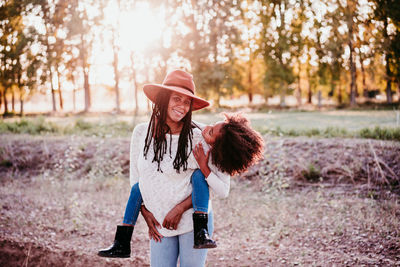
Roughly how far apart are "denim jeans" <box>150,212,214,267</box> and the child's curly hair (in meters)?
0.49

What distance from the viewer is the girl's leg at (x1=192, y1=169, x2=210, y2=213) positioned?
238 centimetres

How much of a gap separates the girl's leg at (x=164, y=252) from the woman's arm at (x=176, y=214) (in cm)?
12

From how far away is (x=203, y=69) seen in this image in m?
24.3

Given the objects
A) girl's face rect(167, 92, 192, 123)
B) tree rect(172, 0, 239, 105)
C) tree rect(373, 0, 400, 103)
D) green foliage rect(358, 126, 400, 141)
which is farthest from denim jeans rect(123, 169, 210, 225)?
tree rect(172, 0, 239, 105)

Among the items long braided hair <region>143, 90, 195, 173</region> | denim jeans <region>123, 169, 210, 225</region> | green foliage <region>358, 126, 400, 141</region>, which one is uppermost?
long braided hair <region>143, 90, 195, 173</region>

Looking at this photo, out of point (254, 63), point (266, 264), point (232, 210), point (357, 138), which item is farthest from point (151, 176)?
point (254, 63)

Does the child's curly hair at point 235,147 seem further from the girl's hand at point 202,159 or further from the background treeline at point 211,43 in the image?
the background treeline at point 211,43

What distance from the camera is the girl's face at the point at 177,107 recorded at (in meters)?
2.57

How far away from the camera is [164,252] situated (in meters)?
2.43

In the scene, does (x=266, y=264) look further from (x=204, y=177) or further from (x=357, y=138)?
(x=357, y=138)

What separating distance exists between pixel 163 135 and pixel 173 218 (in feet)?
1.91

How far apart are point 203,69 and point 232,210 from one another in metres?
18.9

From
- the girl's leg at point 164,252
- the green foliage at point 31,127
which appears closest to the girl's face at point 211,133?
the girl's leg at point 164,252

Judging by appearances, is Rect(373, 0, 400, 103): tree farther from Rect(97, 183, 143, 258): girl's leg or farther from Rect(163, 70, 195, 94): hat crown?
Rect(97, 183, 143, 258): girl's leg
